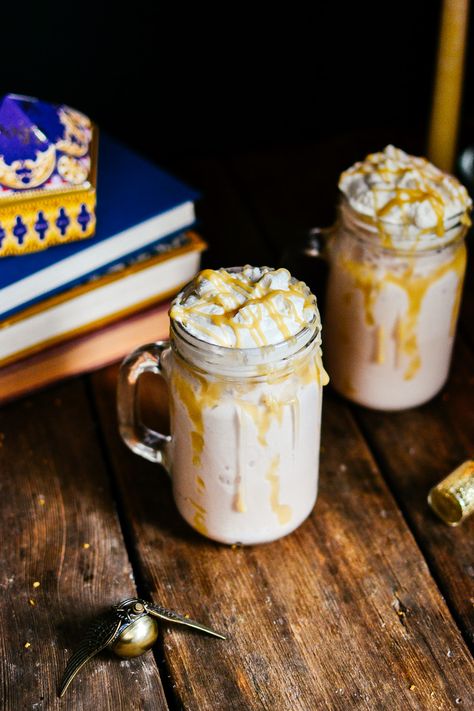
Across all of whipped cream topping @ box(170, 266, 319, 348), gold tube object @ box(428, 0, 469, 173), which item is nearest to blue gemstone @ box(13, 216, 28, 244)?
whipped cream topping @ box(170, 266, 319, 348)

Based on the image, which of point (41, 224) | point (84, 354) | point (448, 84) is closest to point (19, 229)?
point (41, 224)

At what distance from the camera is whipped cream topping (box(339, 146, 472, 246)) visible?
0.95 m

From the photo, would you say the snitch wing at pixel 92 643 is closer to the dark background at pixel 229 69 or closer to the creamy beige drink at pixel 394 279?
the creamy beige drink at pixel 394 279

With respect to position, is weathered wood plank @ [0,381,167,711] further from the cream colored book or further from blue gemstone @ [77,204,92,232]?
blue gemstone @ [77,204,92,232]

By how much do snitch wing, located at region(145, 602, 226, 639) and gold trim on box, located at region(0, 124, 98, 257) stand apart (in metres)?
0.43

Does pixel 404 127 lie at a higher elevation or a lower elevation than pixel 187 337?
lower

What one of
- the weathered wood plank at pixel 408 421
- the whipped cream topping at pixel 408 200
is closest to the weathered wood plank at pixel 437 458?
the weathered wood plank at pixel 408 421

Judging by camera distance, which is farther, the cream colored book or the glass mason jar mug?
the cream colored book

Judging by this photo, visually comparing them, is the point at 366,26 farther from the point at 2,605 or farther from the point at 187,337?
the point at 2,605

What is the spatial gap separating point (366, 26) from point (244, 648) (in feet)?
3.56

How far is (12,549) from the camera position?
3.13 feet

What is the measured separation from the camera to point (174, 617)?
861 mm

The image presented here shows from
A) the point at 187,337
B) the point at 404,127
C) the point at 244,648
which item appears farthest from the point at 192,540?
the point at 404,127

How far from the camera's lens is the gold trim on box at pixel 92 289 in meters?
1.06
